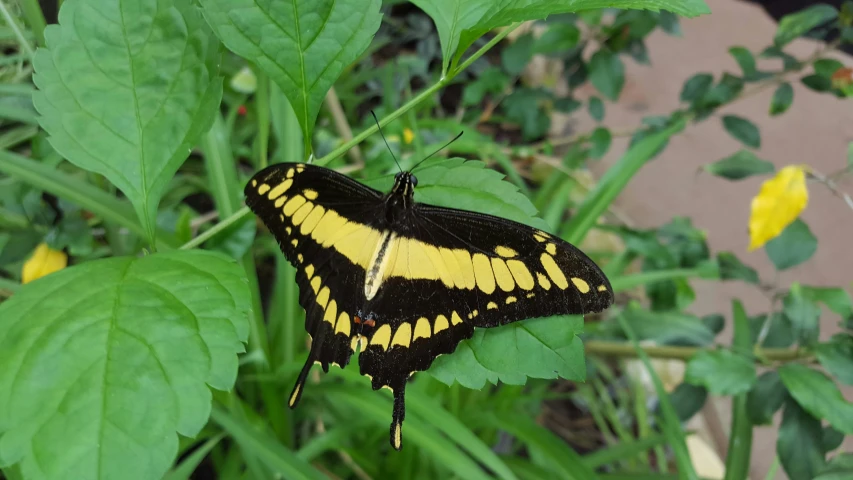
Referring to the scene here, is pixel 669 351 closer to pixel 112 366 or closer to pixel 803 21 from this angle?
pixel 803 21

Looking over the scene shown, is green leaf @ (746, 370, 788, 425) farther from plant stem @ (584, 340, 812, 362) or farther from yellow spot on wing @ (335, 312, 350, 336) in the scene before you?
yellow spot on wing @ (335, 312, 350, 336)

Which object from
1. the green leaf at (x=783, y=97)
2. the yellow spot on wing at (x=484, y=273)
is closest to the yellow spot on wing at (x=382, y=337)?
the yellow spot on wing at (x=484, y=273)

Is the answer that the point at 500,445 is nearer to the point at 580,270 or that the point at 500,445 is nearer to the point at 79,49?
the point at 580,270

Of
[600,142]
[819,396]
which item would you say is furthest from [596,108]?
[819,396]

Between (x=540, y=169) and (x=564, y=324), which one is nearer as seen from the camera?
(x=564, y=324)

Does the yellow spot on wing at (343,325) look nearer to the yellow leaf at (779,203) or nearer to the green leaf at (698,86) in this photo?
the yellow leaf at (779,203)

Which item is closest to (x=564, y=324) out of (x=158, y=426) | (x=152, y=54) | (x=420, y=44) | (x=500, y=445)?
(x=158, y=426)
